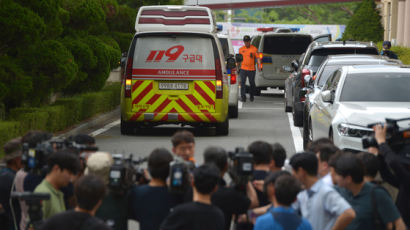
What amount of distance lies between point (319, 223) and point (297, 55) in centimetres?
2243

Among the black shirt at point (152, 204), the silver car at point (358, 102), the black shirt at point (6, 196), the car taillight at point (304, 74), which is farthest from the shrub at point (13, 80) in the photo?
the black shirt at point (152, 204)

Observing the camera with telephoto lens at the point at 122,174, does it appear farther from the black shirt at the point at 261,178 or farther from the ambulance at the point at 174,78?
the ambulance at the point at 174,78

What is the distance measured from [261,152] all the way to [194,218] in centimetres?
128

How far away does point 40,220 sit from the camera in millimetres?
5773

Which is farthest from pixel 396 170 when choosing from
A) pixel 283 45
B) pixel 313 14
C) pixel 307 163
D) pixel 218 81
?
pixel 313 14

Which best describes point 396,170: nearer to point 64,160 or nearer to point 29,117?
point 64,160

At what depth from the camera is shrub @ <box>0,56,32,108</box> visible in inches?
594

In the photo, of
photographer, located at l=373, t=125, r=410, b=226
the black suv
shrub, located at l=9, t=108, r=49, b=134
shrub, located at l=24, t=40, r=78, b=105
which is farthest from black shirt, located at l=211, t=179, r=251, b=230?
the black suv

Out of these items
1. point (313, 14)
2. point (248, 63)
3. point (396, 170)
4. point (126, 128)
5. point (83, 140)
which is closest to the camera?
point (396, 170)

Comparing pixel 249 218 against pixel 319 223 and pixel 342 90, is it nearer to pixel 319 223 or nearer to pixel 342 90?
pixel 319 223

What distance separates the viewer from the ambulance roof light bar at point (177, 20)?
56.6 ft

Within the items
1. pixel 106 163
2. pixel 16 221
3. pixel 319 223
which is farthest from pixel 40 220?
pixel 319 223

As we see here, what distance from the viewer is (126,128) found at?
695 inches

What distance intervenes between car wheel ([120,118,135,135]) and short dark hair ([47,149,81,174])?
10.9m
